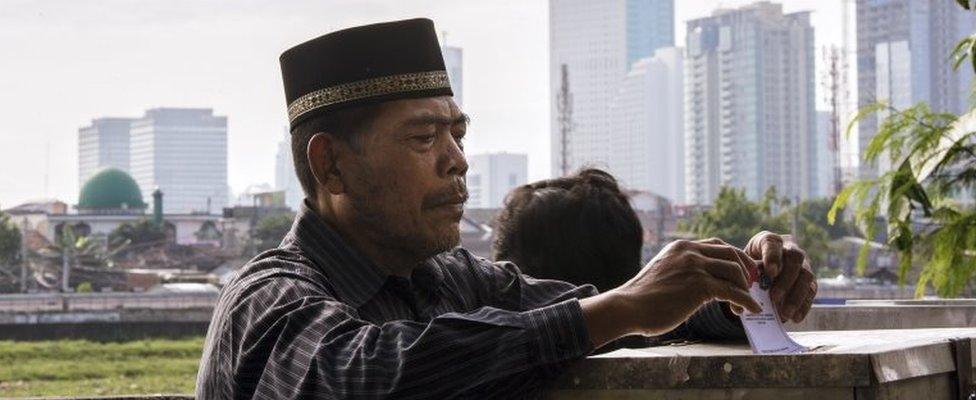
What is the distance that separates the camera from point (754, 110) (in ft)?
311

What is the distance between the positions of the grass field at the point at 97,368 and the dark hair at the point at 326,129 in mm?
18134

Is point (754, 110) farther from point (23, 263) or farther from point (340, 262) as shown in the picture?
point (340, 262)

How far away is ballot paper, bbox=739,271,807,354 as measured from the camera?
1.58 m

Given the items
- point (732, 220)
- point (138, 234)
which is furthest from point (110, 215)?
point (732, 220)

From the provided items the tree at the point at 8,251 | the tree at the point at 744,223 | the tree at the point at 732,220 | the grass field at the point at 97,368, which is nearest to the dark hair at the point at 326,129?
the grass field at the point at 97,368

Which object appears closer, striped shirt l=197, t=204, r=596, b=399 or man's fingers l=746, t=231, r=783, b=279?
striped shirt l=197, t=204, r=596, b=399

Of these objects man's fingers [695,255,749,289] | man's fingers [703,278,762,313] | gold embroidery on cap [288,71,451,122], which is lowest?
man's fingers [703,278,762,313]

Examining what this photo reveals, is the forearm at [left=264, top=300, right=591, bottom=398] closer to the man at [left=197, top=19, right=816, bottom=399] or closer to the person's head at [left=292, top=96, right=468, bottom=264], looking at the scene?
the man at [left=197, top=19, right=816, bottom=399]

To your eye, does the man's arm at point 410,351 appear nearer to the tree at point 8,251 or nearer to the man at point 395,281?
the man at point 395,281

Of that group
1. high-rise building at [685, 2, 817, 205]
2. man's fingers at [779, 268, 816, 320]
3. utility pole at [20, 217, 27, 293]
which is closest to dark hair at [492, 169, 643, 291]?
man's fingers at [779, 268, 816, 320]

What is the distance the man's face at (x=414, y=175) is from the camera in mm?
1670

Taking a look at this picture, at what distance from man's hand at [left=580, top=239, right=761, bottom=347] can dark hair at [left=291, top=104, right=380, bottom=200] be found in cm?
35

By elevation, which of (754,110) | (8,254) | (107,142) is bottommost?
(8,254)

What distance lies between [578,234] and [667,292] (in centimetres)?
121
